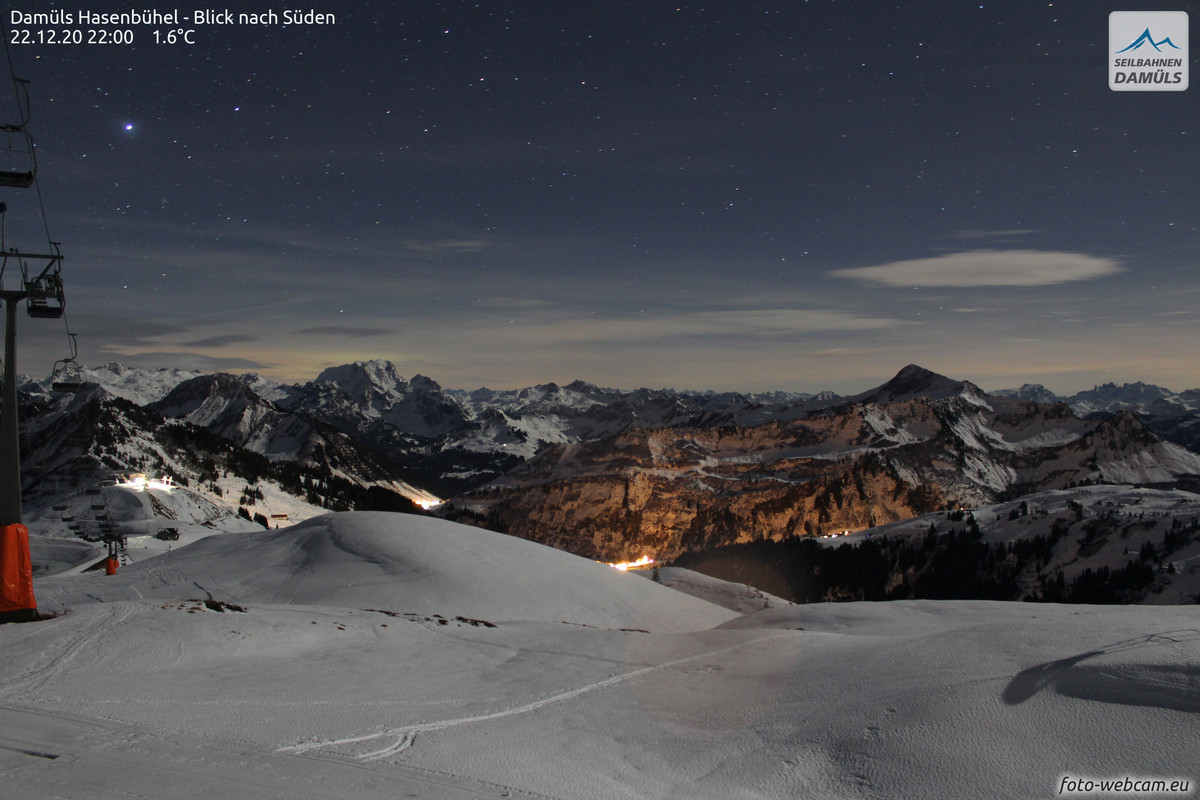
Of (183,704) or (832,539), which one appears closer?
(183,704)

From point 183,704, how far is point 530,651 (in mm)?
10116

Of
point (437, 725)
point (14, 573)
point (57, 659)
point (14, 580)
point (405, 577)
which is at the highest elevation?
point (14, 573)

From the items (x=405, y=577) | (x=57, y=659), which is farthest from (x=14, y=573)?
(x=405, y=577)

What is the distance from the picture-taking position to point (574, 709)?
47.2ft

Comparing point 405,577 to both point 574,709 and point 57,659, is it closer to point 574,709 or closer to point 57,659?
point 57,659

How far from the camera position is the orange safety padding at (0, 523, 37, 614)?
18.8 meters

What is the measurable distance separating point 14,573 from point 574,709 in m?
16.9

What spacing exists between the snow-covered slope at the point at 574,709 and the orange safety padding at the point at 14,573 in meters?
1.52

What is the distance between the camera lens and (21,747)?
1020 cm

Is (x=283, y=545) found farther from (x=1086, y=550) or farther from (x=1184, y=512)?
(x=1184, y=512)

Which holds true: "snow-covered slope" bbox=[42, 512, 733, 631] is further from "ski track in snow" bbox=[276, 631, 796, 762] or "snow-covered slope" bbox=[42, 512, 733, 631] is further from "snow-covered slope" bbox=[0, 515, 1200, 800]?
"ski track in snow" bbox=[276, 631, 796, 762]

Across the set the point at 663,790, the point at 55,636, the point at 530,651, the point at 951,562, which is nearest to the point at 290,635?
the point at 55,636

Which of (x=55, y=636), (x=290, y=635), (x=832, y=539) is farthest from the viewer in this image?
(x=832, y=539)

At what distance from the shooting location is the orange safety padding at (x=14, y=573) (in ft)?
61.7
